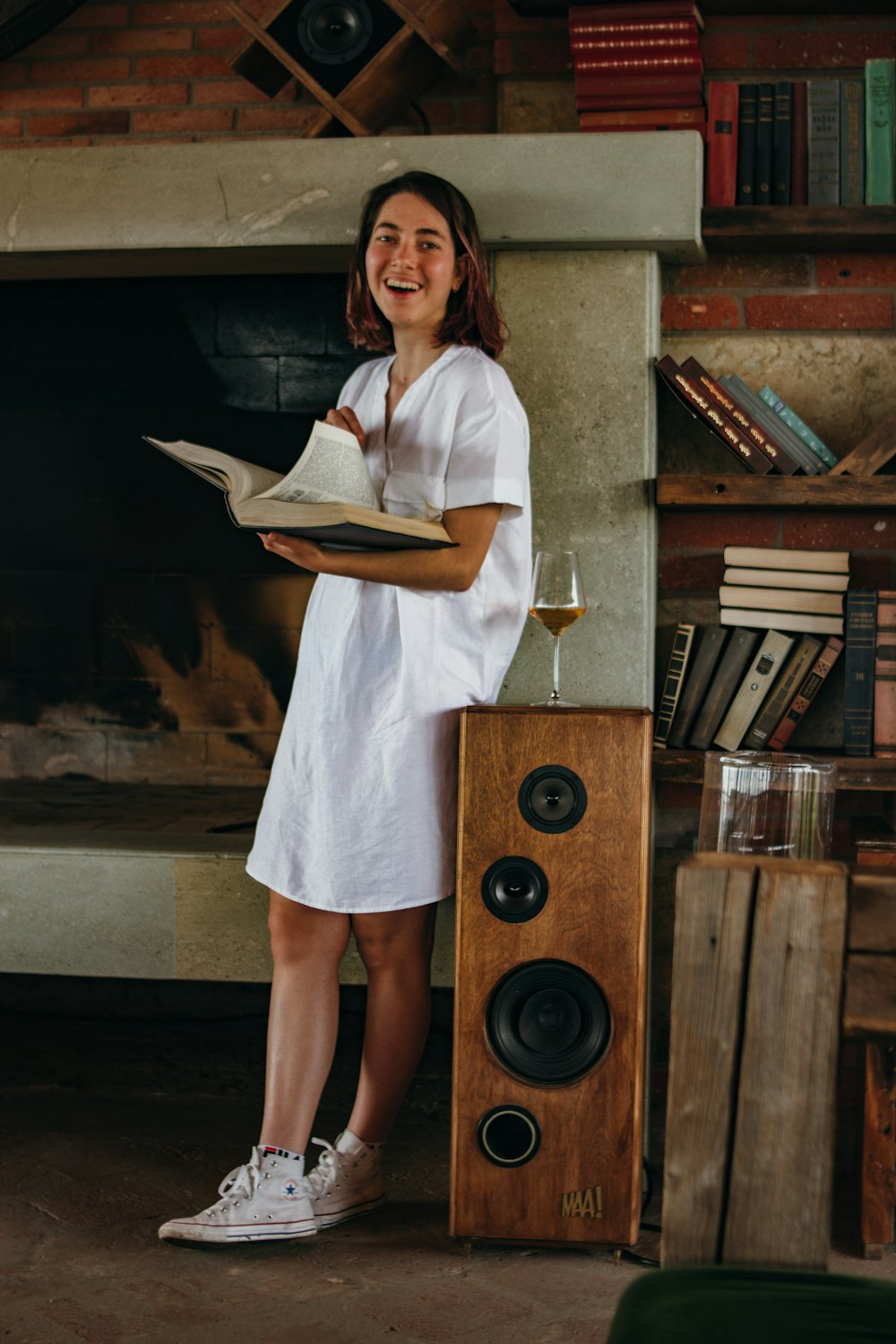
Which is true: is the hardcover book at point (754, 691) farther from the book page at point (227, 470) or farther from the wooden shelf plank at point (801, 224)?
the book page at point (227, 470)

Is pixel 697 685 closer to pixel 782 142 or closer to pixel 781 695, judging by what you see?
pixel 781 695

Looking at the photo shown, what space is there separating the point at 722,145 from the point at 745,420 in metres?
0.52

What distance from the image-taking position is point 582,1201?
6.09ft

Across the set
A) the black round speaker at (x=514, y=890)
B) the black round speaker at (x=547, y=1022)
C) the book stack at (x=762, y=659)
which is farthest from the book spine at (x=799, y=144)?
the black round speaker at (x=547, y=1022)

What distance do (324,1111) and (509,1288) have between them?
2.61 feet

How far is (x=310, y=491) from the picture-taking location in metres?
1.72

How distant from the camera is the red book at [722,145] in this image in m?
2.36

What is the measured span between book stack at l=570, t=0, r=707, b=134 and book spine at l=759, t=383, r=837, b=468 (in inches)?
20.2

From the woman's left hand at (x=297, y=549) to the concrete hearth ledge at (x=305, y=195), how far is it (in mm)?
775

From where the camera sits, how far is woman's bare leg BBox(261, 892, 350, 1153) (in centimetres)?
193

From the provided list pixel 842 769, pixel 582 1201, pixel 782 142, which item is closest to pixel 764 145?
pixel 782 142

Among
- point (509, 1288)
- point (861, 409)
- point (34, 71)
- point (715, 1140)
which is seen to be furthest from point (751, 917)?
point (34, 71)

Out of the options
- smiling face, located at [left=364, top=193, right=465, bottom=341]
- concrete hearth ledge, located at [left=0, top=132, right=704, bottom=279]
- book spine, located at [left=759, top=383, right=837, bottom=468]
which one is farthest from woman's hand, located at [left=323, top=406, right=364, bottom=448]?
book spine, located at [left=759, top=383, right=837, bottom=468]

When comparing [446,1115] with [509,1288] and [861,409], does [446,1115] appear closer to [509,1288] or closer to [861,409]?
[509,1288]
